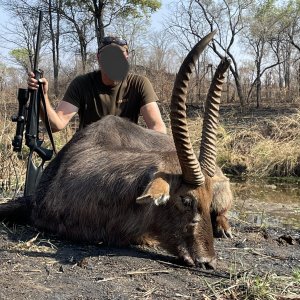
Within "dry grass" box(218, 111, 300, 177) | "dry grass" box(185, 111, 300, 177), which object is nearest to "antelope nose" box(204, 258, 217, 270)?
"dry grass" box(185, 111, 300, 177)

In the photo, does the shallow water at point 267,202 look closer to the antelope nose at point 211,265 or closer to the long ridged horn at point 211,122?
the long ridged horn at point 211,122

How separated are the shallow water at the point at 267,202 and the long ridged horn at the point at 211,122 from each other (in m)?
2.05

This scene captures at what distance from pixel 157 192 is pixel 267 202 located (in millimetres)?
6104

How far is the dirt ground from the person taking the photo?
315 cm

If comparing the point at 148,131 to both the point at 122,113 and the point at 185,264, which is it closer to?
the point at 122,113

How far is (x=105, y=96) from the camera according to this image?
611 centimetres

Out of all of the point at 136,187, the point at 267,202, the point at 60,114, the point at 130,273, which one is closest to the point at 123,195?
the point at 136,187

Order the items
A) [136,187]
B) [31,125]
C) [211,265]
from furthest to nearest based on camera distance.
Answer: [31,125]
[136,187]
[211,265]

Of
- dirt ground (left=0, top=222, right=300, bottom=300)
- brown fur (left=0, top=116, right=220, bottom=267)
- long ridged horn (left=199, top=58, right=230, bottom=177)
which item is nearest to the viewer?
dirt ground (left=0, top=222, right=300, bottom=300)

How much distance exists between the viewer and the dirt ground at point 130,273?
315cm

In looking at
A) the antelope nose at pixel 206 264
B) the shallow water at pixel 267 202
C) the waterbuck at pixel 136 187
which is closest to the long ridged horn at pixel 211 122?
the waterbuck at pixel 136 187

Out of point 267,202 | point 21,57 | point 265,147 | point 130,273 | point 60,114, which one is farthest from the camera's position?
point 21,57

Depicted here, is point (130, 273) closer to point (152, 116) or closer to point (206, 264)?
point (206, 264)

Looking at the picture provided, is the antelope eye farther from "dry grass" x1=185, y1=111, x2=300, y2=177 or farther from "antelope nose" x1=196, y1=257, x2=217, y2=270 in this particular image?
"dry grass" x1=185, y1=111, x2=300, y2=177
